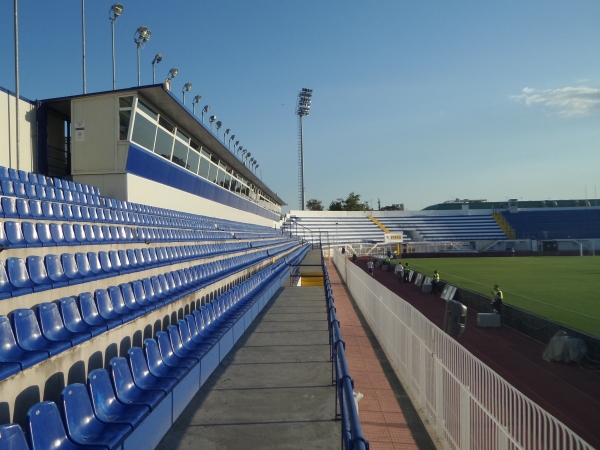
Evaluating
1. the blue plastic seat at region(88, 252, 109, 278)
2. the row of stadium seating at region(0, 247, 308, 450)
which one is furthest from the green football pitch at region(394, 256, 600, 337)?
the blue plastic seat at region(88, 252, 109, 278)

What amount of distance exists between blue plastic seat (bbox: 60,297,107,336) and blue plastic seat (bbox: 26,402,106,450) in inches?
49.9

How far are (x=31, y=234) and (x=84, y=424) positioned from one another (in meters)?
3.35

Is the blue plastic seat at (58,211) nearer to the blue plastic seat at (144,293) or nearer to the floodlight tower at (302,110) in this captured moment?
the blue plastic seat at (144,293)

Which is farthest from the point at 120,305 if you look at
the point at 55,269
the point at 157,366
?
the point at 157,366

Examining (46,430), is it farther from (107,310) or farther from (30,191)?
(30,191)

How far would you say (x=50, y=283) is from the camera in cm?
437

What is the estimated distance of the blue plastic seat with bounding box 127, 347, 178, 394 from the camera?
368cm

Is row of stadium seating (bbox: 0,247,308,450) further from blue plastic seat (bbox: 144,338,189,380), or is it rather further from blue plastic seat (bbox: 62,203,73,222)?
blue plastic seat (bbox: 62,203,73,222)

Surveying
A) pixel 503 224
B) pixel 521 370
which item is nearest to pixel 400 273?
pixel 521 370

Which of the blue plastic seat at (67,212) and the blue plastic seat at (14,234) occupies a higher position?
the blue plastic seat at (67,212)

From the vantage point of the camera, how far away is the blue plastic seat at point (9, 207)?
544 centimetres

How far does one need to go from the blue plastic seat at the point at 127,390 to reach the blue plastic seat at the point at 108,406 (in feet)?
0.18

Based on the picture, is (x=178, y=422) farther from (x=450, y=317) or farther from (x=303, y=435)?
(x=450, y=317)

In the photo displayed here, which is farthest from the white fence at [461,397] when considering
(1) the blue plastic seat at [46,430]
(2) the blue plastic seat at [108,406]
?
(1) the blue plastic seat at [46,430]
